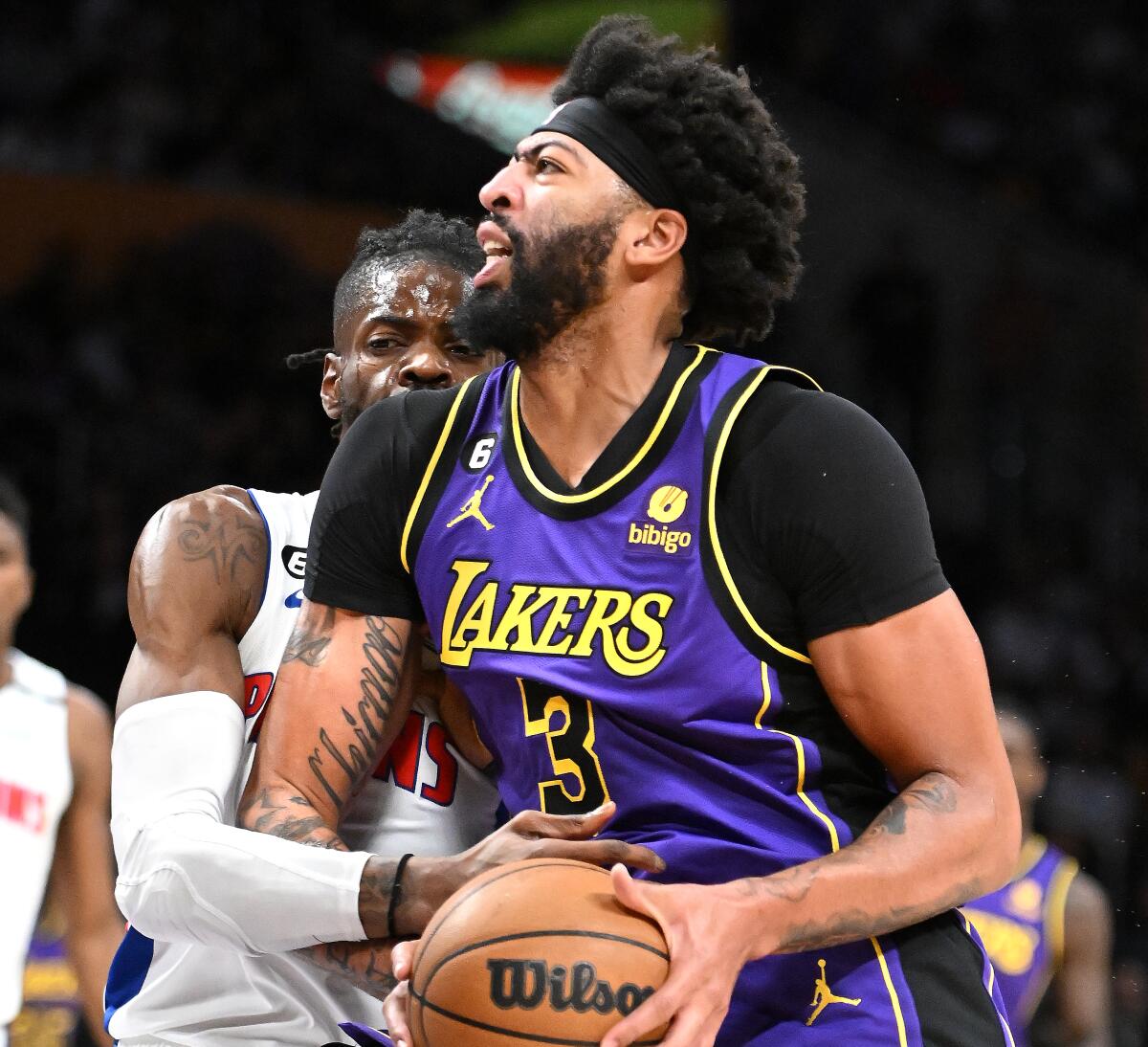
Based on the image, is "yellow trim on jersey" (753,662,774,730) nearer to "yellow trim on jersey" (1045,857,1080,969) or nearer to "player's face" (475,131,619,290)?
"player's face" (475,131,619,290)

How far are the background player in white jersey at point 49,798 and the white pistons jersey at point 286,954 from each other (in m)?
1.79

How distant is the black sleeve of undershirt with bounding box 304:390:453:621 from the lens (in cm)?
296

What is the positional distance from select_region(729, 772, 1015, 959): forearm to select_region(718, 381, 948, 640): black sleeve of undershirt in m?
0.28

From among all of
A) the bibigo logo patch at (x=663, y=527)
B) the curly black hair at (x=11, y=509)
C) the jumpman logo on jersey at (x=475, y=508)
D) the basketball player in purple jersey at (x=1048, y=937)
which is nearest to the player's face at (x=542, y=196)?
the jumpman logo on jersey at (x=475, y=508)

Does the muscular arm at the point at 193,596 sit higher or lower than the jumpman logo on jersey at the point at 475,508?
lower

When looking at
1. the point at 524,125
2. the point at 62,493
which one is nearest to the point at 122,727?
the point at 62,493

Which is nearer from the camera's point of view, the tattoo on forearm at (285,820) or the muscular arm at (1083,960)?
the tattoo on forearm at (285,820)

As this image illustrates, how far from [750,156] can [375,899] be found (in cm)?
139

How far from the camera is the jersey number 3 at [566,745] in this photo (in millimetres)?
2629

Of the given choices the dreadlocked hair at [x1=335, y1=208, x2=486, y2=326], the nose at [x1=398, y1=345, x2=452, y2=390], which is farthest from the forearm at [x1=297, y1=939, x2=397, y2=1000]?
the dreadlocked hair at [x1=335, y1=208, x2=486, y2=326]

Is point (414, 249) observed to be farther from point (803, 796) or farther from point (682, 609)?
point (803, 796)

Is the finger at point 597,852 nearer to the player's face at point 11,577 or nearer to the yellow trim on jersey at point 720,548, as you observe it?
the yellow trim on jersey at point 720,548

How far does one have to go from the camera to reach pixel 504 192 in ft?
9.52

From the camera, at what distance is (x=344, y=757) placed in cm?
294
